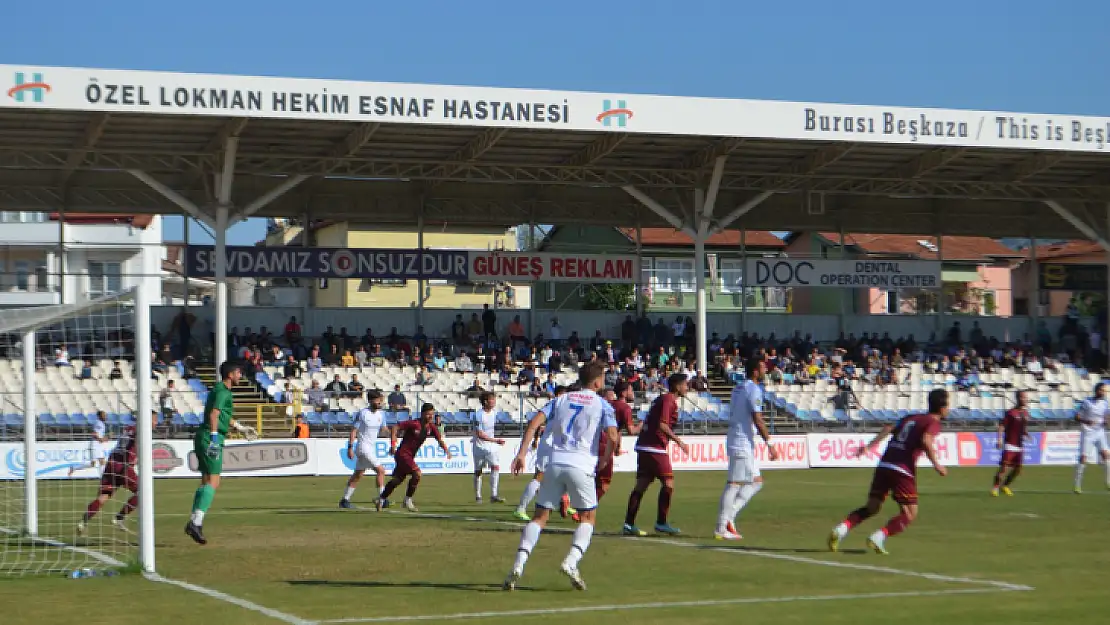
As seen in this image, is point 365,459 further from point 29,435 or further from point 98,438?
point 98,438

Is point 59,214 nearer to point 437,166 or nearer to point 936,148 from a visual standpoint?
point 437,166

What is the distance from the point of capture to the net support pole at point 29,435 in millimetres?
17000

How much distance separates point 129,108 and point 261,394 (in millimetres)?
9410

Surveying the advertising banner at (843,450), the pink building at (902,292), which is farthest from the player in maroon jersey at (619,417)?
the pink building at (902,292)

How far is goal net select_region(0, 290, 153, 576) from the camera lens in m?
13.9

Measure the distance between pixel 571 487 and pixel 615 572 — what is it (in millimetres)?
1827

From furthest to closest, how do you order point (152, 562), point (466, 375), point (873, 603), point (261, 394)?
point (466, 375)
point (261, 394)
point (152, 562)
point (873, 603)

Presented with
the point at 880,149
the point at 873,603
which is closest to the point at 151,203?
the point at 880,149

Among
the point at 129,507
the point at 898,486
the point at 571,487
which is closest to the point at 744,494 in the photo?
the point at 898,486

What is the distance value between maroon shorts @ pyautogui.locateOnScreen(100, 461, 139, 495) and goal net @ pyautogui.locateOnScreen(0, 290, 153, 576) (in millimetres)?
18

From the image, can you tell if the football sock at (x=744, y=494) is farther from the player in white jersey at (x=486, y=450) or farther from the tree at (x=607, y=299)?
the tree at (x=607, y=299)

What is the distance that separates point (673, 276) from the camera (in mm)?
48875

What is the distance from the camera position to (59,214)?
42875 mm

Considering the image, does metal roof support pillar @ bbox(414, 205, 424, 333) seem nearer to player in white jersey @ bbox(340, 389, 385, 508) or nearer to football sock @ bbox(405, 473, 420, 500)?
player in white jersey @ bbox(340, 389, 385, 508)
